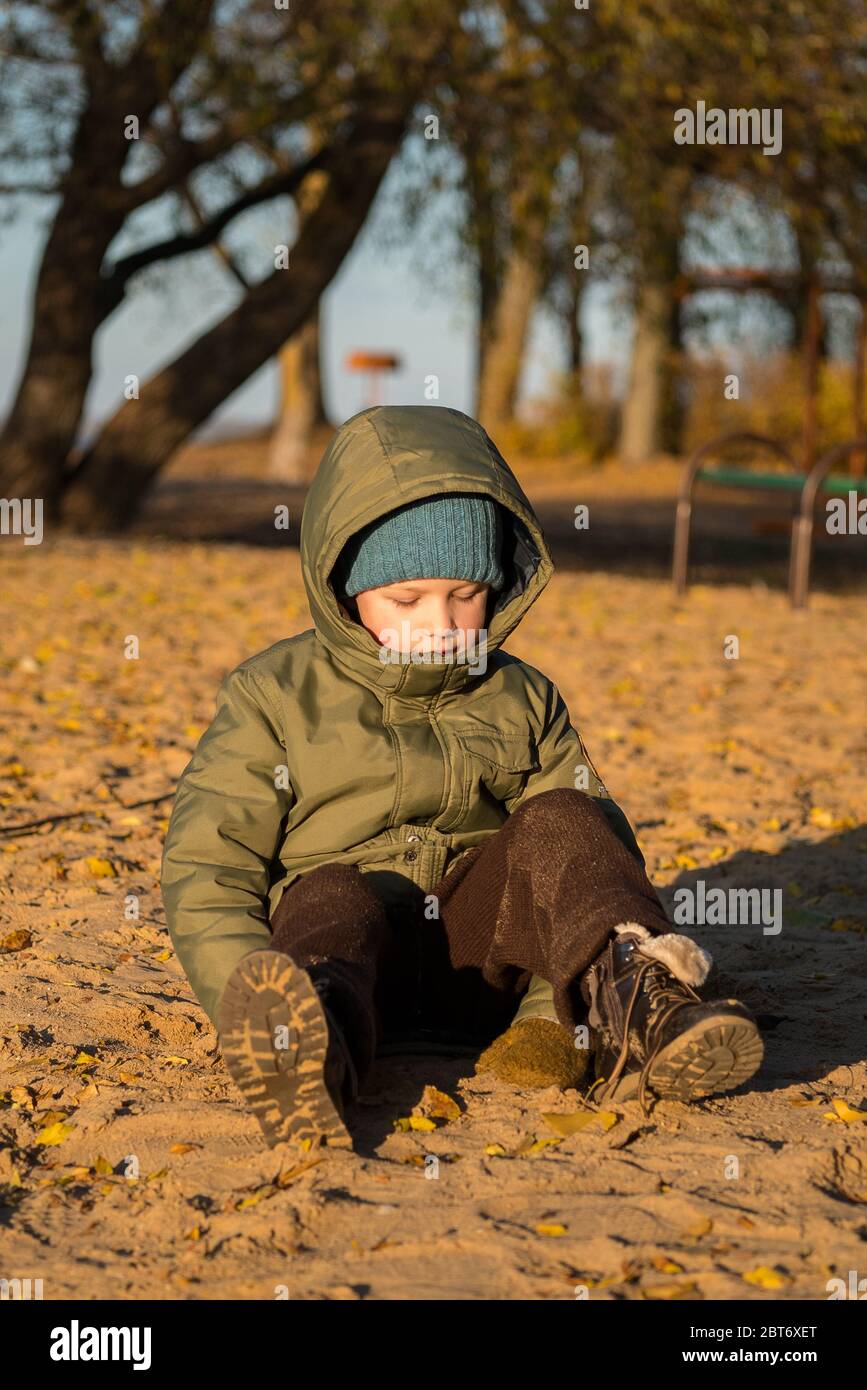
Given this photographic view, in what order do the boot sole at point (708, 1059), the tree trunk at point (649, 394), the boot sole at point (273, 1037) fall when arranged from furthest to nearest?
the tree trunk at point (649, 394) < the boot sole at point (708, 1059) < the boot sole at point (273, 1037)

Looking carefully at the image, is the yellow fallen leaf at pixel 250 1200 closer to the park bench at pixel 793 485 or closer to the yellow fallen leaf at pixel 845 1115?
the yellow fallen leaf at pixel 845 1115

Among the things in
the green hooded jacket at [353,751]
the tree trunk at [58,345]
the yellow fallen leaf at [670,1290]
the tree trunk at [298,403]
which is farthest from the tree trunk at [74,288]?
the yellow fallen leaf at [670,1290]

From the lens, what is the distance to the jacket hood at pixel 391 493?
3080 millimetres

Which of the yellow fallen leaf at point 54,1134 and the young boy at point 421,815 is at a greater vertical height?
the young boy at point 421,815

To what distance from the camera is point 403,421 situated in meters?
3.21

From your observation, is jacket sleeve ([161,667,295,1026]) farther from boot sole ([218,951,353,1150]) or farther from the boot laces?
the boot laces

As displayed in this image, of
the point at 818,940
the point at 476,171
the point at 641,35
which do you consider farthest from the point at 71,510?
the point at 818,940

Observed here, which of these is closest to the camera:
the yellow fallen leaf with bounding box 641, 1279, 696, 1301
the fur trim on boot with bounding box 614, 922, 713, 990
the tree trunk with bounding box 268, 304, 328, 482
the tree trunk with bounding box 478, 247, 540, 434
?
the yellow fallen leaf with bounding box 641, 1279, 696, 1301

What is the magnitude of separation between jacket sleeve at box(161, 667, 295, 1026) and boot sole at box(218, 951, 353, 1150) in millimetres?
338

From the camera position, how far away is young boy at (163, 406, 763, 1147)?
9.52ft

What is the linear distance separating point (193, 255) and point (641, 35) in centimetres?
481

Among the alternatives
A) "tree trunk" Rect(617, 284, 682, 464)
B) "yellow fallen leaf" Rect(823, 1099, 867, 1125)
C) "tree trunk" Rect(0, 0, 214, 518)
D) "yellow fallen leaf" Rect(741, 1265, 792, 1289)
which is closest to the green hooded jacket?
"yellow fallen leaf" Rect(823, 1099, 867, 1125)

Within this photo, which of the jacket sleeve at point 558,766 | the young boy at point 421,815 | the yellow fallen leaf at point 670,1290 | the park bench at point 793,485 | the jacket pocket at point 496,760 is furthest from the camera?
the park bench at point 793,485
